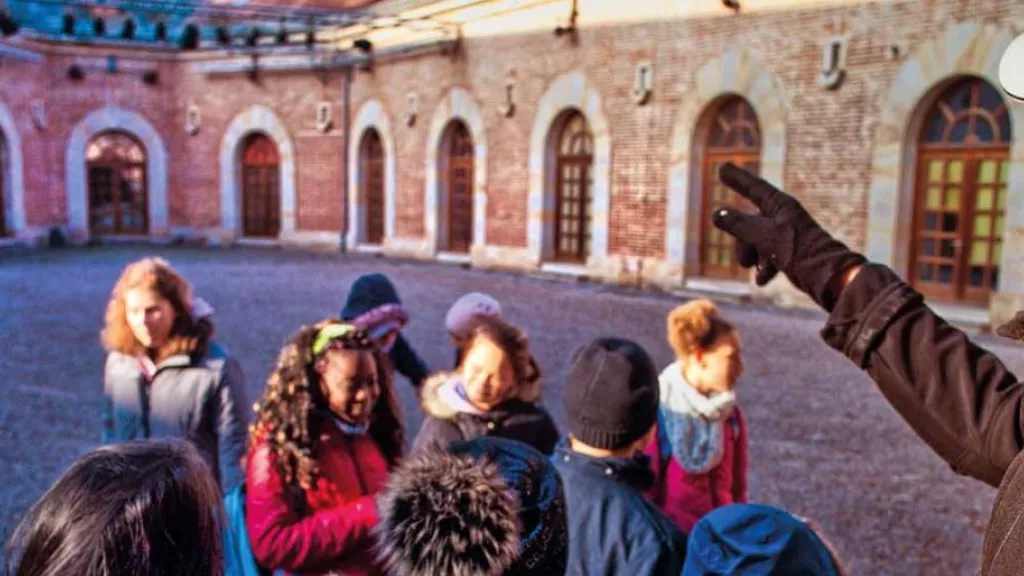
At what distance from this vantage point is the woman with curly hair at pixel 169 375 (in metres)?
3.13

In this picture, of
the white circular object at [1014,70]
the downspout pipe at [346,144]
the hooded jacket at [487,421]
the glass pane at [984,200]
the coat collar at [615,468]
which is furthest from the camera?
the downspout pipe at [346,144]

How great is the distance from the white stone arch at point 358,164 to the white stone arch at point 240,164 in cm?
205

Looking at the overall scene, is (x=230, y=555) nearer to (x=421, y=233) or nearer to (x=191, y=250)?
(x=421, y=233)

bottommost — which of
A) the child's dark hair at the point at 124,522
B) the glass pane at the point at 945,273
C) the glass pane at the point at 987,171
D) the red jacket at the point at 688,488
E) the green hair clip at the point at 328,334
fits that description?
the red jacket at the point at 688,488

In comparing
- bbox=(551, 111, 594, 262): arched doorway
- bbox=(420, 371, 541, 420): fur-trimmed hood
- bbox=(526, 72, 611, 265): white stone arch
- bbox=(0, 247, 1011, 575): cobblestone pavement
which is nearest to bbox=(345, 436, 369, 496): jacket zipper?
bbox=(420, 371, 541, 420): fur-trimmed hood

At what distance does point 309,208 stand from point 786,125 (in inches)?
513

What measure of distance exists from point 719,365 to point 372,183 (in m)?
18.3

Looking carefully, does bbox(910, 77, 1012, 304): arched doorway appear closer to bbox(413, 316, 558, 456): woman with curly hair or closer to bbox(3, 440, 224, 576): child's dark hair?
bbox(413, 316, 558, 456): woman with curly hair

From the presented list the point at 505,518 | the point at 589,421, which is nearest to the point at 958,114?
the point at 589,421

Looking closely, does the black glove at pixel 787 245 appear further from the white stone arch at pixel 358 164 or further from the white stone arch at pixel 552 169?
the white stone arch at pixel 358 164

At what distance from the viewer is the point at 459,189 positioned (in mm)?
18312

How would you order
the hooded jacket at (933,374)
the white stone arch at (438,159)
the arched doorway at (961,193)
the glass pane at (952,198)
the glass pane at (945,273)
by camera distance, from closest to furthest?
the hooded jacket at (933,374) → the arched doorway at (961,193) → the glass pane at (952,198) → the glass pane at (945,273) → the white stone arch at (438,159)

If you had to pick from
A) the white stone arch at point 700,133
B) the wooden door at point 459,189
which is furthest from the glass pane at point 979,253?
the wooden door at point 459,189

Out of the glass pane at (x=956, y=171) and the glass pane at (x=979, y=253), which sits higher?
the glass pane at (x=956, y=171)
